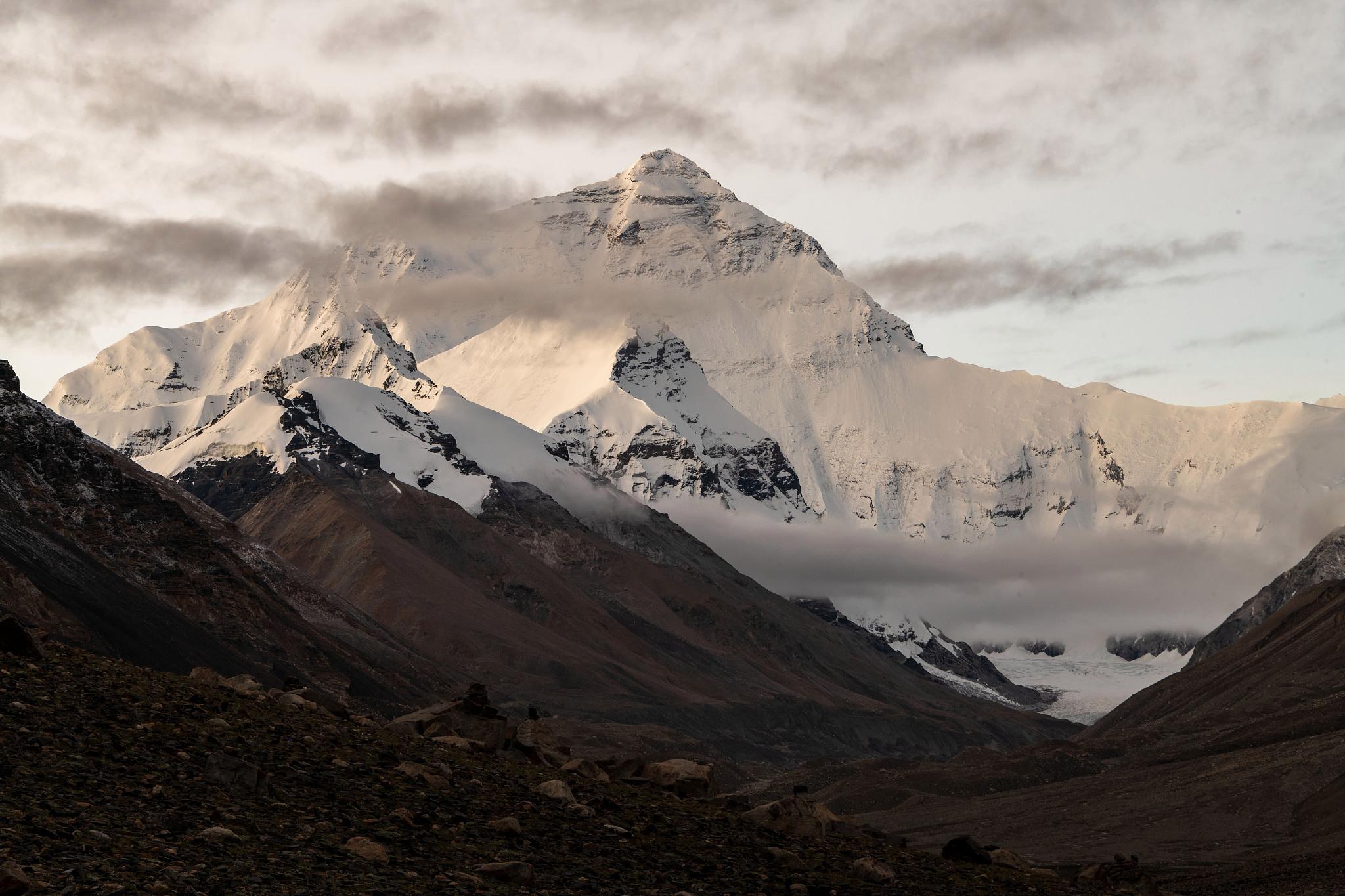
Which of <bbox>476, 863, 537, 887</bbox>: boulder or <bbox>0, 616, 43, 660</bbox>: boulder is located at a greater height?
<bbox>0, 616, 43, 660</bbox>: boulder

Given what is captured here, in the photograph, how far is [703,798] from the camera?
34719mm

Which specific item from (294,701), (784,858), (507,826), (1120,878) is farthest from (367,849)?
(1120,878)

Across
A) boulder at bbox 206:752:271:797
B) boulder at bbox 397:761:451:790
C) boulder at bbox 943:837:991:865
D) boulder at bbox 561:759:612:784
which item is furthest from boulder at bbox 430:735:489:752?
boulder at bbox 943:837:991:865

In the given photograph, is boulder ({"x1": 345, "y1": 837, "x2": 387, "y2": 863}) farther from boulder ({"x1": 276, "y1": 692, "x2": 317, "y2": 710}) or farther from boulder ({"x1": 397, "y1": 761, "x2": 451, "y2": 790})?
boulder ({"x1": 276, "y1": 692, "x2": 317, "y2": 710})

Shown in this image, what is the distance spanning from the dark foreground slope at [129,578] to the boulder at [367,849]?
8066cm

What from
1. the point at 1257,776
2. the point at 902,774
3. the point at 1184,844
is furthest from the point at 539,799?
the point at 902,774

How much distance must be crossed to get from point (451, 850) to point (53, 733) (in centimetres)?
673

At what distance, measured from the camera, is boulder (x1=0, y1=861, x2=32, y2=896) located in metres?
19.6

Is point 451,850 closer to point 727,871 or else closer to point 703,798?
point 727,871

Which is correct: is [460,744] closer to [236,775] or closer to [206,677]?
[206,677]

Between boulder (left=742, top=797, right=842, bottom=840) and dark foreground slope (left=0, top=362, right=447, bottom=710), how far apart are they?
76796 mm

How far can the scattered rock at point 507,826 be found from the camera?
1059 inches

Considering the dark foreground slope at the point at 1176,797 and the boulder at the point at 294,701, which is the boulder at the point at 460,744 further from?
the dark foreground slope at the point at 1176,797

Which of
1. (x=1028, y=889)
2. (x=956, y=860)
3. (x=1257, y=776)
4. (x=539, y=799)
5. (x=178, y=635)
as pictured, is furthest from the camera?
(x=1257, y=776)
